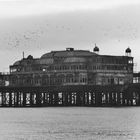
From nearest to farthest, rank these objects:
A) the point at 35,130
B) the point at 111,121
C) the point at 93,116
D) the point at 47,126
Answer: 1. the point at 35,130
2. the point at 47,126
3. the point at 111,121
4. the point at 93,116

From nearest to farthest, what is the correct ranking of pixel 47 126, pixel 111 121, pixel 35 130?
pixel 35 130 → pixel 47 126 → pixel 111 121

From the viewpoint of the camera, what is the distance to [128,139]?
100m

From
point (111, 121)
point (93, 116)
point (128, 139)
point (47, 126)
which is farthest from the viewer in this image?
point (93, 116)

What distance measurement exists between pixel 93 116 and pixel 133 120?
1551cm

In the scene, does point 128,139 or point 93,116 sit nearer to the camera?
point 128,139

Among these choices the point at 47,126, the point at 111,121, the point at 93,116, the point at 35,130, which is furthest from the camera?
the point at 93,116

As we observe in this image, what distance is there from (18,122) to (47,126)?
44.6 feet

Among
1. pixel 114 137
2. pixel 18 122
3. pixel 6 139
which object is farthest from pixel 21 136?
pixel 18 122

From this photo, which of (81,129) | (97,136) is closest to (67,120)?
(81,129)

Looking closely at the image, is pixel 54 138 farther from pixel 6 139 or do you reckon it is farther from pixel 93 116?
pixel 93 116

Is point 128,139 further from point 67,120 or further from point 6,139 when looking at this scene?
point 67,120

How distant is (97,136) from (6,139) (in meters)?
12.0

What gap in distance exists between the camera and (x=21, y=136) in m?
105

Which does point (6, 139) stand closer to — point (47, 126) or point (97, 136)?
point (97, 136)
